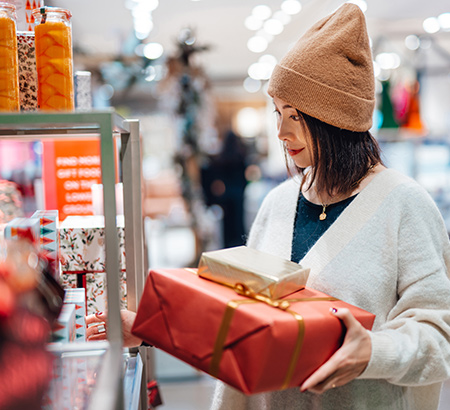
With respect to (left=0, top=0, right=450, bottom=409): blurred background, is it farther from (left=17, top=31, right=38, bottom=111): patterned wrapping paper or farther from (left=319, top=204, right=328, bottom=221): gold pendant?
(left=17, top=31, right=38, bottom=111): patterned wrapping paper

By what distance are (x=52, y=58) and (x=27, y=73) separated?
0.12 meters

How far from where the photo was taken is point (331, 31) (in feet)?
4.11

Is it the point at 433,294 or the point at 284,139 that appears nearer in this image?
the point at 433,294

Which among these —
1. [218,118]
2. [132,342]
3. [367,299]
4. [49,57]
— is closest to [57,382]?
[132,342]

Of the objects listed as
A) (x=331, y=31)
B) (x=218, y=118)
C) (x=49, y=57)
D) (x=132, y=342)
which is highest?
(x=218, y=118)

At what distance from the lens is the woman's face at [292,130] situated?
131 centimetres

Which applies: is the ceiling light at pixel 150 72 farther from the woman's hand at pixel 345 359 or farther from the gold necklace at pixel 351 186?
the woman's hand at pixel 345 359

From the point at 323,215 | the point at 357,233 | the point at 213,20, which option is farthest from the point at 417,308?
the point at 213,20

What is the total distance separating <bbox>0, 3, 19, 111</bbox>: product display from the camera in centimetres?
97

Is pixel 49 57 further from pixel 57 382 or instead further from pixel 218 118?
pixel 218 118

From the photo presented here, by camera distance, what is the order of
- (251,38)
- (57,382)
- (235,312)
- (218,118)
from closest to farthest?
(57,382)
(235,312)
(251,38)
(218,118)

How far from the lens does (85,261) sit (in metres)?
1.24

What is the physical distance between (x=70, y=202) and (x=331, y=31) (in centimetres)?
153

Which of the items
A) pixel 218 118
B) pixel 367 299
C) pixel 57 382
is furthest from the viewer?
pixel 218 118
